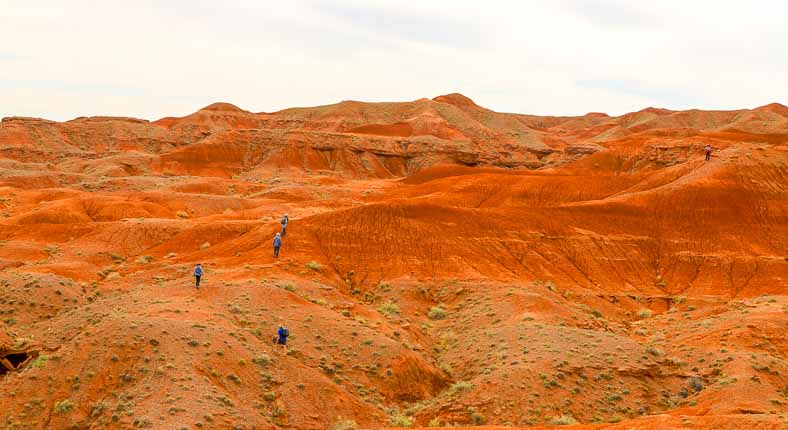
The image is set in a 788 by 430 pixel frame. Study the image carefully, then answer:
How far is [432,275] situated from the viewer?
35.1 meters

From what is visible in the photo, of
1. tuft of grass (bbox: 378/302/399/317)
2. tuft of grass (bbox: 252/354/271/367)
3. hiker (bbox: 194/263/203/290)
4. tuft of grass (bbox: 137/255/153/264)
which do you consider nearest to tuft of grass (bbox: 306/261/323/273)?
tuft of grass (bbox: 378/302/399/317)

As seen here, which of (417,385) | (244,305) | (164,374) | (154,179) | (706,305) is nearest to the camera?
Result: (164,374)

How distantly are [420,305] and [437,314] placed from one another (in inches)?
45.7

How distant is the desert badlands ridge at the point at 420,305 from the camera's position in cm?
2061

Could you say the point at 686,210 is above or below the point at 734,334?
above

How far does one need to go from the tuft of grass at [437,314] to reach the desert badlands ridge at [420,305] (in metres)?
0.09

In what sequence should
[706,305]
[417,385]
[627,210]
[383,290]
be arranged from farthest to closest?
[627,210] → [706,305] → [383,290] → [417,385]

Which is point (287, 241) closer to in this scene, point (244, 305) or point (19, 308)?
point (244, 305)

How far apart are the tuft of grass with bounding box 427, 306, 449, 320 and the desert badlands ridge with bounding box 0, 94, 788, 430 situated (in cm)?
9

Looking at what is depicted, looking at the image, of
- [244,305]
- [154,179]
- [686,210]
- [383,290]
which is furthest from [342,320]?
[154,179]

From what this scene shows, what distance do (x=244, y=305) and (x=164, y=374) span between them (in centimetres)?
645

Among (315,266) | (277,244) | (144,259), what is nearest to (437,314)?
(315,266)

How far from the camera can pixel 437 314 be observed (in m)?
31.4

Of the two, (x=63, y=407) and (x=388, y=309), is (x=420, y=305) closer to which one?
(x=388, y=309)
